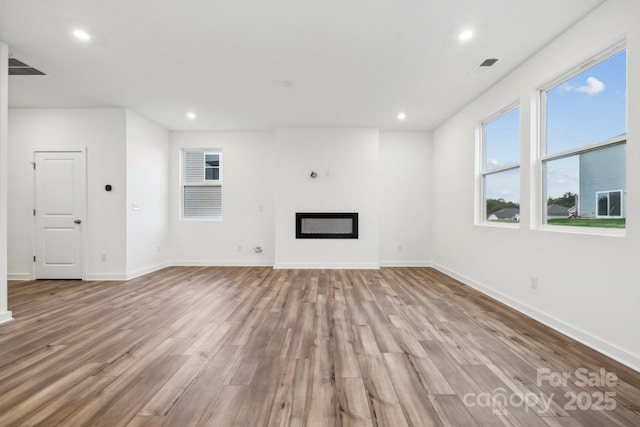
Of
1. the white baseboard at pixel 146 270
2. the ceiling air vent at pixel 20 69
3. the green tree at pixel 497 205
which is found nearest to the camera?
the ceiling air vent at pixel 20 69

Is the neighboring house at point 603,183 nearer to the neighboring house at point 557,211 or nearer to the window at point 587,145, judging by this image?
the window at point 587,145

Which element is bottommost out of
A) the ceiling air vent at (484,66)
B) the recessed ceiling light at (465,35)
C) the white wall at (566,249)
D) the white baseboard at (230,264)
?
the white baseboard at (230,264)

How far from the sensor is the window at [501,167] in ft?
11.3

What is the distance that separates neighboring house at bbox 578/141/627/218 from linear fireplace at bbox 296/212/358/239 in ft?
11.5

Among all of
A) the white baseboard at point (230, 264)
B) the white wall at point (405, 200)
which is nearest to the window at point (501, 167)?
the white wall at point (405, 200)

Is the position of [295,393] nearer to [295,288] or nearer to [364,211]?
[295,288]

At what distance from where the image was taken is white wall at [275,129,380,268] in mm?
5625

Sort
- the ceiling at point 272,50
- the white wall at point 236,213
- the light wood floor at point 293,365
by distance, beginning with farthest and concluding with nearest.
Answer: the white wall at point 236,213 → the ceiling at point 272,50 → the light wood floor at point 293,365

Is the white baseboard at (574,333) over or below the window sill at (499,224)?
below

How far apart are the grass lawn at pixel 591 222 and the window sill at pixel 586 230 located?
0.09ft

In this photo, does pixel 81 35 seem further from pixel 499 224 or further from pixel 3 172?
pixel 499 224

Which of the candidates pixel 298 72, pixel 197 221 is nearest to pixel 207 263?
pixel 197 221

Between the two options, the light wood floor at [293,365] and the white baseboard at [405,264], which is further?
the white baseboard at [405,264]

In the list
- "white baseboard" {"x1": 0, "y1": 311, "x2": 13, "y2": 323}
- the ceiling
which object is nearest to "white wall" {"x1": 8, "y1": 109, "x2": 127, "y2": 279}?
the ceiling
